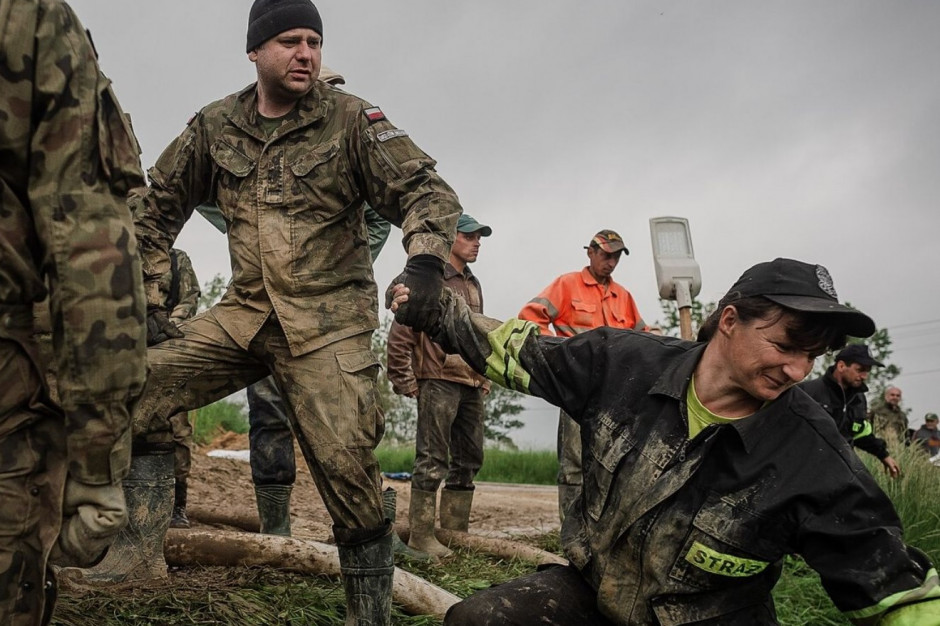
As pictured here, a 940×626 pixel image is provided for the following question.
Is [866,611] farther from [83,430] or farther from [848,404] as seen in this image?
[848,404]

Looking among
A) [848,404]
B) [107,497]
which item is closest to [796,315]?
[107,497]

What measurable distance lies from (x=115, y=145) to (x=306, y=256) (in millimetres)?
1730

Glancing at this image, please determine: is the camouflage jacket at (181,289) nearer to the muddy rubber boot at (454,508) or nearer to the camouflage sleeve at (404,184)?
the muddy rubber boot at (454,508)

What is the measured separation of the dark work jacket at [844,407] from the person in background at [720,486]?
617 cm

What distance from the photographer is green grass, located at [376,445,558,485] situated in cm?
1440

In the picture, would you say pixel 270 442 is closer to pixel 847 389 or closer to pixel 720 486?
pixel 720 486

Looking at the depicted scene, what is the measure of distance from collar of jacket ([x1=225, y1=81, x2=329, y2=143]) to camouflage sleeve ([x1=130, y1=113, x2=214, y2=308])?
6.7 inches

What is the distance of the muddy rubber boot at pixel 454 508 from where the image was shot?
6.91 m

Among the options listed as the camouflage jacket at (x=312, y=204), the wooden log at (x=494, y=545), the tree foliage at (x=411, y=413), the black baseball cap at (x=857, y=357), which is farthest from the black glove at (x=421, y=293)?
the tree foliage at (x=411, y=413)

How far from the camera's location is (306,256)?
388 centimetres

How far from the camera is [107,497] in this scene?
2.19 meters

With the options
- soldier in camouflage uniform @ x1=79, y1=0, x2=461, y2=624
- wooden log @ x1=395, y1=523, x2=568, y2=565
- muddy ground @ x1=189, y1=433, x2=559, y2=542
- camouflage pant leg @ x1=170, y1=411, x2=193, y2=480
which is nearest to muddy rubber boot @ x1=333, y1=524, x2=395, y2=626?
soldier in camouflage uniform @ x1=79, y1=0, x2=461, y2=624

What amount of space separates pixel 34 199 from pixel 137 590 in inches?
99.4

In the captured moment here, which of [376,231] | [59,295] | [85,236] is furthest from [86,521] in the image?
[376,231]
